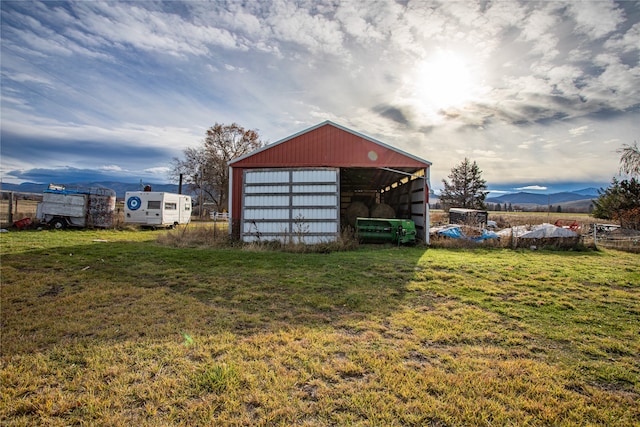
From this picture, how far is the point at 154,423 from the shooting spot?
8.58ft

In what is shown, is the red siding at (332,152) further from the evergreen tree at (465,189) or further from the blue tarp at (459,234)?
the evergreen tree at (465,189)

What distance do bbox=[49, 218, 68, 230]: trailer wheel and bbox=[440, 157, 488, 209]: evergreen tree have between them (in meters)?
40.7

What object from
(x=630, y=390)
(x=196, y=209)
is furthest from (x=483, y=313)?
(x=196, y=209)

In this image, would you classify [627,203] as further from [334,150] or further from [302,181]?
[302,181]

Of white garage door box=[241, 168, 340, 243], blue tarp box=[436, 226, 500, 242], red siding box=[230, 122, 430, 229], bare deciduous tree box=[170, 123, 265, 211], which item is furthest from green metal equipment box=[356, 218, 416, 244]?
bare deciduous tree box=[170, 123, 265, 211]

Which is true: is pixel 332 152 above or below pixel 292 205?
above

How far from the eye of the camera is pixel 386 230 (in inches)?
538

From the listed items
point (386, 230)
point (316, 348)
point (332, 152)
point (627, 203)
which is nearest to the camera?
point (316, 348)

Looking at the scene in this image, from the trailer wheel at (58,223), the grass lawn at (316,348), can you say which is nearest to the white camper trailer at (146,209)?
the trailer wheel at (58,223)

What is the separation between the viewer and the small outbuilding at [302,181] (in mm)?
13453

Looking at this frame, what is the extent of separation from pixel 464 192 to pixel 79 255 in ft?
142

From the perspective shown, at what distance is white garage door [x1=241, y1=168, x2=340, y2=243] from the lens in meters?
13.4

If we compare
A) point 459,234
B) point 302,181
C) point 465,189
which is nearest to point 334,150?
point 302,181

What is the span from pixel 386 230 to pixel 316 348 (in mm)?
10214
